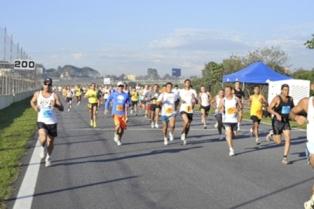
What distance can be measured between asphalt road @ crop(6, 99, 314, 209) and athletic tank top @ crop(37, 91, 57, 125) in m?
0.91

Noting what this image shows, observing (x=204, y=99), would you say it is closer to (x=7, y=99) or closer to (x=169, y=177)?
(x=169, y=177)

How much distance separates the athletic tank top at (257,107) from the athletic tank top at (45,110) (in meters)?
8.37

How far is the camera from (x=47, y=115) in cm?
1257

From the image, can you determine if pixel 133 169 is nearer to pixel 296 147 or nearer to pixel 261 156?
pixel 261 156

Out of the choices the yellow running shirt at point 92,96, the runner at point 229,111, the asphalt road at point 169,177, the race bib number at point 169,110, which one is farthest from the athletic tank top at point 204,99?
the runner at point 229,111

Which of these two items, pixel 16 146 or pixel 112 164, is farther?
pixel 16 146

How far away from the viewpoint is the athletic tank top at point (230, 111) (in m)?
15.5

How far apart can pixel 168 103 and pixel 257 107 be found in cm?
300

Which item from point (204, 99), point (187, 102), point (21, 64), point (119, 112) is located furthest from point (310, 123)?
point (21, 64)

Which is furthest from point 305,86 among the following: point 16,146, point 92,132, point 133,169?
point 133,169

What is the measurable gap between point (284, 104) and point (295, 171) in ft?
7.38

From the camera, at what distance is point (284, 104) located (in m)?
14.0

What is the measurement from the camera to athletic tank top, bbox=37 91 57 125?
41.2ft

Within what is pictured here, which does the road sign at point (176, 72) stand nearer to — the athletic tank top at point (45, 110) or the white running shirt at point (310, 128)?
the athletic tank top at point (45, 110)
